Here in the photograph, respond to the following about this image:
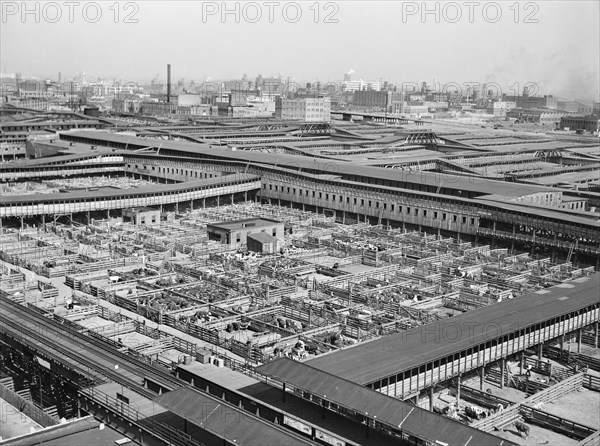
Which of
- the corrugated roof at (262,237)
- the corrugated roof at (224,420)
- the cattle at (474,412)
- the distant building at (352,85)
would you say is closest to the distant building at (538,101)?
the distant building at (352,85)

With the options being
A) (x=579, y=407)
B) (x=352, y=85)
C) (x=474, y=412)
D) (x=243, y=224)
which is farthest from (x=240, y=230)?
(x=352, y=85)

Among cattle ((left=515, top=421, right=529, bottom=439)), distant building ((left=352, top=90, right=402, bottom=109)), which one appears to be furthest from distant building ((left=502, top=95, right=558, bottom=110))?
cattle ((left=515, top=421, right=529, bottom=439))

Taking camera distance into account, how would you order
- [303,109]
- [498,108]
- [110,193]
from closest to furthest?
1. [110,193]
2. [303,109]
3. [498,108]

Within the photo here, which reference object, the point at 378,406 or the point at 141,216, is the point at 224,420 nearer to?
the point at 378,406

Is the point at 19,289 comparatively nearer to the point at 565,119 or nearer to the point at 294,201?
the point at 294,201

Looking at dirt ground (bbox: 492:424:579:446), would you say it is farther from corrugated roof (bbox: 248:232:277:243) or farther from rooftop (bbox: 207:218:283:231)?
rooftop (bbox: 207:218:283:231)

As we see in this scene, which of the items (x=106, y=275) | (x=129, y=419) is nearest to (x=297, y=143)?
(x=106, y=275)
